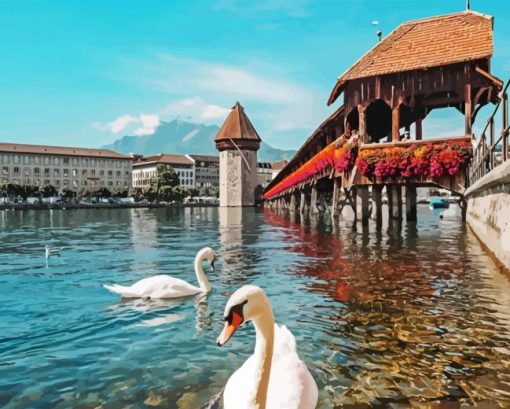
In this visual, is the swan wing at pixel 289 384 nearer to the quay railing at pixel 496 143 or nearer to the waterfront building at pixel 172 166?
the quay railing at pixel 496 143

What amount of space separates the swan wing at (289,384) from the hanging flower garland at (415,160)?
16060 millimetres

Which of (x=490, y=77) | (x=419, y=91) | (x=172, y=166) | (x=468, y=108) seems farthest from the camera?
(x=172, y=166)

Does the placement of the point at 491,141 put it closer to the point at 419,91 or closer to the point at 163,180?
the point at 419,91

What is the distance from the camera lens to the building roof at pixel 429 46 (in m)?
19.0

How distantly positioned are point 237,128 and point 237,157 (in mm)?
4909

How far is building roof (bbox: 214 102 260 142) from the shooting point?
275 ft

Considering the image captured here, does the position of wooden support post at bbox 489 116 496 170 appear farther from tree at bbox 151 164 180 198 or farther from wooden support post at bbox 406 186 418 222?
tree at bbox 151 164 180 198

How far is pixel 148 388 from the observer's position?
15.2 ft

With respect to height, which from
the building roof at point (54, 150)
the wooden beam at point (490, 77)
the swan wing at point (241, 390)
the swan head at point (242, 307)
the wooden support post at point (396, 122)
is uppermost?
the building roof at point (54, 150)

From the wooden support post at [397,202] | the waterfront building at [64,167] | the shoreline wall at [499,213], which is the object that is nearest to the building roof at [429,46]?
the shoreline wall at [499,213]

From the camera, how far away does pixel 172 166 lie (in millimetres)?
162875

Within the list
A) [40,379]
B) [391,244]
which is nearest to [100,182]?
[391,244]

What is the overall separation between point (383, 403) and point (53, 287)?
7.78 metres

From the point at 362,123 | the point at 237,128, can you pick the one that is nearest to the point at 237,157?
the point at 237,128
